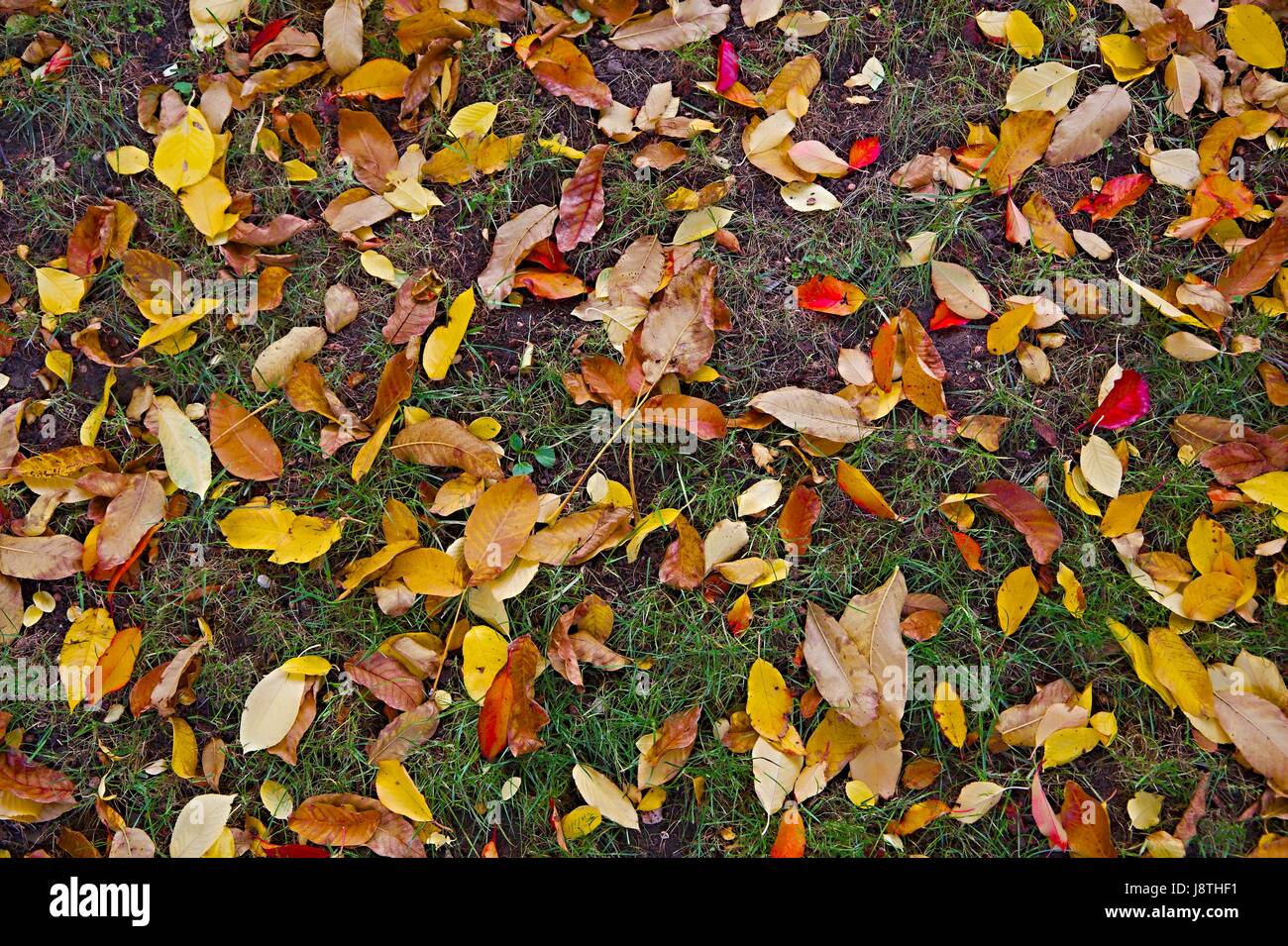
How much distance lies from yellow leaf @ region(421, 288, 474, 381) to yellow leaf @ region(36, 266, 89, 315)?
976 millimetres

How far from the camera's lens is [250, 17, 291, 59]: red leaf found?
248 centimetres

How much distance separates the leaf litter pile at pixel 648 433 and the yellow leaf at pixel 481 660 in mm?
13

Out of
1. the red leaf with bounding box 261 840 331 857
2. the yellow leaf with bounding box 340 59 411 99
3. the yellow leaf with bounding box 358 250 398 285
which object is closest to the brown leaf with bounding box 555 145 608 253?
the yellow leaf with bounding box 358 250 398 285

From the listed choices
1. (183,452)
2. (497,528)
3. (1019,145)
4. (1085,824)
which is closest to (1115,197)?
(1019,145)

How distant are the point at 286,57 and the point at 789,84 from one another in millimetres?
1453

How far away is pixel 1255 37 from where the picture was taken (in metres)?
2.45

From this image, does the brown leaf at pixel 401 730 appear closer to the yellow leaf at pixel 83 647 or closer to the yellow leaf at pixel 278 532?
the yellow leaf at pixel 278 532

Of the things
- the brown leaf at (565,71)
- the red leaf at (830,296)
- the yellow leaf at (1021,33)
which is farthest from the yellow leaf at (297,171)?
the yellow leaf at (1021,33)

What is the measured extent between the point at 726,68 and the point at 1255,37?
1497 millimetres

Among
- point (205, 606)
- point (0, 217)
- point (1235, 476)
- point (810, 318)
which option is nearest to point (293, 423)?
point (205, 606)

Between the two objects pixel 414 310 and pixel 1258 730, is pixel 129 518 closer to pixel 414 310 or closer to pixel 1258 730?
pixel 414 310

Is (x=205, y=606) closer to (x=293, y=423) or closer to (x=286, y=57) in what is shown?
(x=293, y=423)

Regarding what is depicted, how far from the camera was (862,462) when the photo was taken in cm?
233

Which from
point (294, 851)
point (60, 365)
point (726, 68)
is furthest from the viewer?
point (726, 68)
